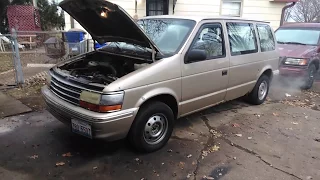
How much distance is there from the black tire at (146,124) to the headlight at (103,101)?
408mm

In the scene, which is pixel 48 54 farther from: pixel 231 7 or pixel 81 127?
pixel 231 7

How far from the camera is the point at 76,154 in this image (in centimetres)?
370

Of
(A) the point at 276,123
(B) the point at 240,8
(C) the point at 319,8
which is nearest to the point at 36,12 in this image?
(B) the point at 240,8

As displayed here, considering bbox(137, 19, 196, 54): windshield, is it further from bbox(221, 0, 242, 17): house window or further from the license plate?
bbox(221, 0, 242, 17): house window

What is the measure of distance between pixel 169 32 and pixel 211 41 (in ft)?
2.38

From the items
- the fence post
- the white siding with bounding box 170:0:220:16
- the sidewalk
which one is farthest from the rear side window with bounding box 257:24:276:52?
the fence post

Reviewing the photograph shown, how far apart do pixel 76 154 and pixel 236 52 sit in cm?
316

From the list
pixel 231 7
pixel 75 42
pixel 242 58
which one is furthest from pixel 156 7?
pixel 242 58

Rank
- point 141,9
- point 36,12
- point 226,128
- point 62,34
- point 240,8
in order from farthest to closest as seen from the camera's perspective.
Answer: point 36,12 < point 240,8 < point 141,9 < point 62,34 < point 226,128

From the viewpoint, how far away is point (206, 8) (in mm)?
11117

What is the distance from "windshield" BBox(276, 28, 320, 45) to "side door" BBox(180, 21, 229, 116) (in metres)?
4.81

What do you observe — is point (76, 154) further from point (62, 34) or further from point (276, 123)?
point (62, 34)

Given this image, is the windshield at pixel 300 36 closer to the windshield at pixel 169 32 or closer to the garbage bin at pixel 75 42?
the windshield at pixel 169 32

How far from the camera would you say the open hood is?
11.4 ft
